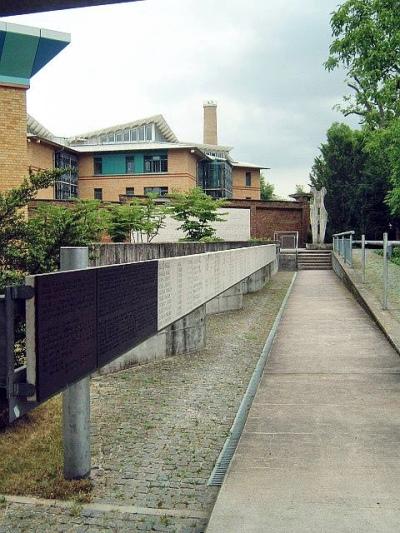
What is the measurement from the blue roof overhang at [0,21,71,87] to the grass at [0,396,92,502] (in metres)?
12.2

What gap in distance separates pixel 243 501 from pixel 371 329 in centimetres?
835

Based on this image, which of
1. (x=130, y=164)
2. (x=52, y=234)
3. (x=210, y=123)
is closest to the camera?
(x=52, y=234)

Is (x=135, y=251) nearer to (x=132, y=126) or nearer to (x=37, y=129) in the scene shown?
(x=37, y=129)

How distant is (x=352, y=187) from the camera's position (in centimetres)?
4656

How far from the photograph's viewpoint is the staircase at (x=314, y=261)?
32.0m

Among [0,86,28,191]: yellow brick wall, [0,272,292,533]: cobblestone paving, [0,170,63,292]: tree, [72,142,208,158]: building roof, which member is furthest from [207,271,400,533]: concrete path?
[72,142,208,158]: building roof

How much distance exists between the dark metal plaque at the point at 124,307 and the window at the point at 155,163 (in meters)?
49.5

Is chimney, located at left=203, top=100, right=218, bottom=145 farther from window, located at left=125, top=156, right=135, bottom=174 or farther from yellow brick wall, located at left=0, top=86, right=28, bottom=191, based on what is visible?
yellow brick wall, located at left=0, top=86, right=28, bottom=191

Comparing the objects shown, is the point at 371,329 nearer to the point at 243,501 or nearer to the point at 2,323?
the point at 243,501

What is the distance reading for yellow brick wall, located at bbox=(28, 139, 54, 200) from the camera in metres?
44.6

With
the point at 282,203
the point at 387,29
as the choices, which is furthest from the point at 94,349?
the point at 282,203

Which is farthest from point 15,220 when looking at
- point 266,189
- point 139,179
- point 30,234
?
point 266,189

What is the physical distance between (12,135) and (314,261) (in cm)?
2026

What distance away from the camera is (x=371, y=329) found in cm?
1178
